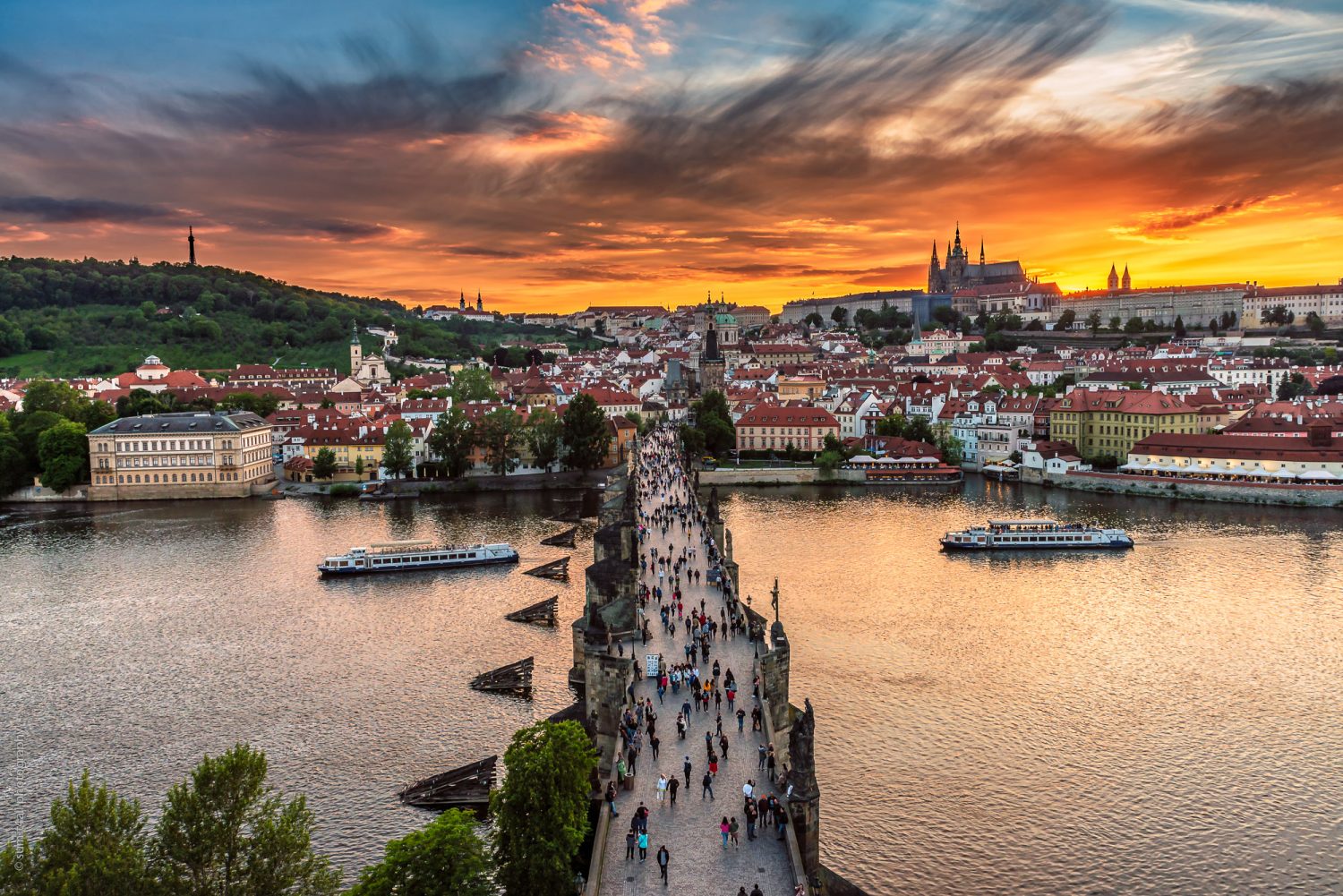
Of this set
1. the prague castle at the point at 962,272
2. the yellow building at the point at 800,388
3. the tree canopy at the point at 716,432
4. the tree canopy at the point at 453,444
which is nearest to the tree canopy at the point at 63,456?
the tree canopy at the point at 453,444

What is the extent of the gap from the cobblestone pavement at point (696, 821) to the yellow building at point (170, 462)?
44.4 meters

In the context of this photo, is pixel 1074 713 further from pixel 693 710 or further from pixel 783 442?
pixel 783 442

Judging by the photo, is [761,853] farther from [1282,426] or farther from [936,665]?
[1282,426]

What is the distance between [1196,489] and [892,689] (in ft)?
111

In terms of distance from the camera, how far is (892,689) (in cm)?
2186

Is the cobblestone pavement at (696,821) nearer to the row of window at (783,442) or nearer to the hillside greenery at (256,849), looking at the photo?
the hillside greenery at (256,849)

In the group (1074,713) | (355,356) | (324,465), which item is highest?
(355,356)

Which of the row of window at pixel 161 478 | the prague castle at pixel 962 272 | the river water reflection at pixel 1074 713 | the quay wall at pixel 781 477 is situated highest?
the prague castle at pixel 962 272

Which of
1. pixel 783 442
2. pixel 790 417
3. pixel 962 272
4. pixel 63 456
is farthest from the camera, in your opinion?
pixel 962 272

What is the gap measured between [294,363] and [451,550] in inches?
3310

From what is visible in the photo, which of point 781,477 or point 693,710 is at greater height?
point 781,477

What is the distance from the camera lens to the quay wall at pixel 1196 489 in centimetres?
4566

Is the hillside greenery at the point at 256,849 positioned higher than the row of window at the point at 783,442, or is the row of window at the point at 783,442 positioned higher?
Result: the row of window at the point at 783,442

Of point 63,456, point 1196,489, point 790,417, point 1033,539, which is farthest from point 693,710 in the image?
point 63,456
